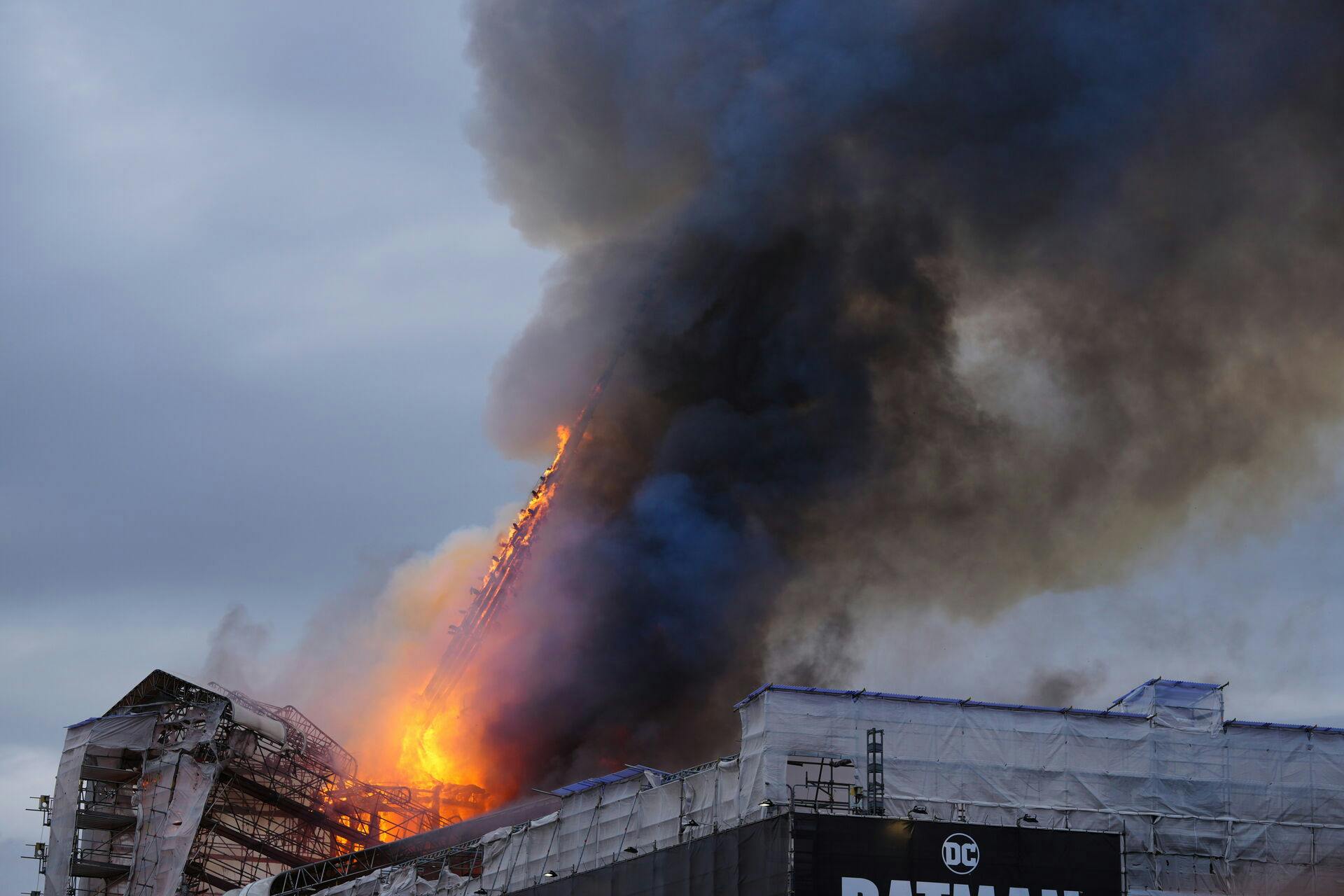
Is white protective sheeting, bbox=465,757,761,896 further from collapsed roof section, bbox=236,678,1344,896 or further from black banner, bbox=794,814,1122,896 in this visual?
black banner, bbox=794,814,1122,896

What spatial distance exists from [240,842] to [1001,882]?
53678 millimetres

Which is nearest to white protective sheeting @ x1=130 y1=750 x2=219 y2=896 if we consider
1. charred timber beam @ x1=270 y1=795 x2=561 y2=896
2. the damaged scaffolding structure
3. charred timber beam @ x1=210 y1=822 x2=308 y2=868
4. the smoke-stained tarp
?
charred timber beam @ x1=210 y1=822 x2=308 y2=868

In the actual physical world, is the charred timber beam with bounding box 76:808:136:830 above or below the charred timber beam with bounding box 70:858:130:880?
above

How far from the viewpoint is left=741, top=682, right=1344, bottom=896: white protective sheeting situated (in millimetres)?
66000

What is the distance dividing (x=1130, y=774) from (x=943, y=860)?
10.0 m

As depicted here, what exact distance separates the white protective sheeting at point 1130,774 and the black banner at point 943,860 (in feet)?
5.92

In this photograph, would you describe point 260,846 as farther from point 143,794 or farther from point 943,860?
point 943,860

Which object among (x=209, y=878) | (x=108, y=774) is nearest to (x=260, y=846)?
(x=209, y=878)

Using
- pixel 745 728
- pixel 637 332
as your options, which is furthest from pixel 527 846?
pixel 637 332

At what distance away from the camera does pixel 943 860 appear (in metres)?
63.0

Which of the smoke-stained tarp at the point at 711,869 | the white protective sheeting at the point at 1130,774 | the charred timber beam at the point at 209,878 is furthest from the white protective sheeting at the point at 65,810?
the white protective sheeting at the point at 1130,774

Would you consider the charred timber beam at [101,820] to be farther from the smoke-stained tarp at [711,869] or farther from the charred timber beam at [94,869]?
the smoke-stained tarp at [711,869]

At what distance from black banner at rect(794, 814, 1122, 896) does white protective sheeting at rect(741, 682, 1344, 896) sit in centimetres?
181

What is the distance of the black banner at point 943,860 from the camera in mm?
61938
